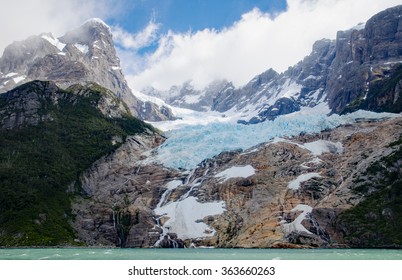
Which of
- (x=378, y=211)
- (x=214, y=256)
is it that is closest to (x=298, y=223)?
(x=378, y=211)

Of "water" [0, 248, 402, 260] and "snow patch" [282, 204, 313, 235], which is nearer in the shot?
Result: "water" [0, 248, 402, 260]

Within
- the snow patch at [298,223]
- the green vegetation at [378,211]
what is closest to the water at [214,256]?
the green vegetation at [378,211]

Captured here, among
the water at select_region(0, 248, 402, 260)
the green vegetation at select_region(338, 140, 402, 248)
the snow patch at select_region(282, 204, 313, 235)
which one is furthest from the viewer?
the snow patch at select_region(282, 204, 313, 235)

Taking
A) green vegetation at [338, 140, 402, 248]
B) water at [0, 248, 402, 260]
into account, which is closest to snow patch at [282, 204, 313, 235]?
green vegetation at [338, 140, 402, 248]

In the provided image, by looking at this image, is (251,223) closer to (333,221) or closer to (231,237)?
(231,237)

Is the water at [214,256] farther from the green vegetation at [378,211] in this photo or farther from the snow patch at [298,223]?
the snow patch at [298,223]

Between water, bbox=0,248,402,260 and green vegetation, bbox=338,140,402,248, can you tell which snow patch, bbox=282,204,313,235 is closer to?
green vegetation, bbox=338,140,402,248

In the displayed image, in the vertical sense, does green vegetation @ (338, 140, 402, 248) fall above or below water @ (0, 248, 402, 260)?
above

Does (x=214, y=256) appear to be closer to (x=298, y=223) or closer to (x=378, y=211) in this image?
(x=298, y=223)
